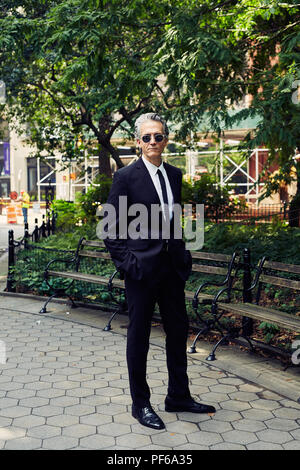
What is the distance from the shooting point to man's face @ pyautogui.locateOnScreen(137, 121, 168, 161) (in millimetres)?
4086

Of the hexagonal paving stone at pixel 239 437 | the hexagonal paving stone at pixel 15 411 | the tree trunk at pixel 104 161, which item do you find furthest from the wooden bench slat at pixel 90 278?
the tree trunk at pixel 104 161

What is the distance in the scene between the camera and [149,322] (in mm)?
4246

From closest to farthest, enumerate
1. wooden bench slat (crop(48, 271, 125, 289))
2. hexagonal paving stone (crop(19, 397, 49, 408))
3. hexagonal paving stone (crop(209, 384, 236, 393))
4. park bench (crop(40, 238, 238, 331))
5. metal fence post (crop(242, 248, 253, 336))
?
hexagonal paving stone (crop(19, 397, 49, 408))
hexagonal paving stone (crop(209, 384, 236, 393))
metal fence post (crop(242, 248, 253, 336))
park bench (crop(40, 238, 238, 331))
wooden bench slat (crop(48, 271, 125, 289))

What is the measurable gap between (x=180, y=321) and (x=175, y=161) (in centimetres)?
5105

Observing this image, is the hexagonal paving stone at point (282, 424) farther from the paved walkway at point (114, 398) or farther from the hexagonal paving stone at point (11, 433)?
the hexagonal paving stone at point (11, 433)

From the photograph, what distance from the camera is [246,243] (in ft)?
31.3

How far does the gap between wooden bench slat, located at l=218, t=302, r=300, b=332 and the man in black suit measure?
122 centimetres

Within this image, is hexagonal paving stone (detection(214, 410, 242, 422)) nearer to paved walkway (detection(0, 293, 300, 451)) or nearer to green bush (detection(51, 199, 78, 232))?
paved walkway (detection(0, 293, 300, 451))

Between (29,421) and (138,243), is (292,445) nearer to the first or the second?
(138,243)

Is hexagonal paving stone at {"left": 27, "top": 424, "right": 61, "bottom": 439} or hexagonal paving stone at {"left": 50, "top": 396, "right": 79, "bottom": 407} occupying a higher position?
hexagonal paving stone at {"left": 27, "top": 424, "right": 61, "bottom": 439}

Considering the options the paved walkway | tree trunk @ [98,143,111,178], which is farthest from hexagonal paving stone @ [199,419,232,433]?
tree trunk @ [98,143,111,178]

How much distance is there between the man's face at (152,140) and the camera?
161 inches

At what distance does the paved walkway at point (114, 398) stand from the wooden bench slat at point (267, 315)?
510mm

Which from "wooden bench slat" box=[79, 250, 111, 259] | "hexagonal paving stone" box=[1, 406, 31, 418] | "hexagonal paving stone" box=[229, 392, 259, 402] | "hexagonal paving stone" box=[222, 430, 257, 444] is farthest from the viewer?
"wooden bench slat" box=[79, 250, 111, 259]
